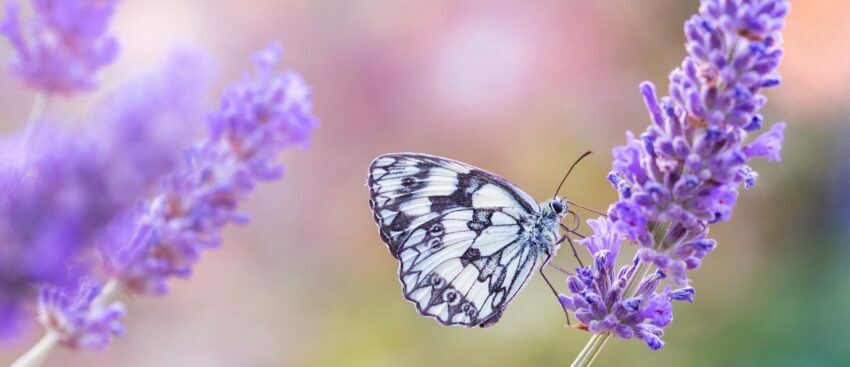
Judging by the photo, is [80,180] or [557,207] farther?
[557,207]

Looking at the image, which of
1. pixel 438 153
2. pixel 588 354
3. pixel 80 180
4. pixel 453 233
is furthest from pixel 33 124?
pixel 438 153

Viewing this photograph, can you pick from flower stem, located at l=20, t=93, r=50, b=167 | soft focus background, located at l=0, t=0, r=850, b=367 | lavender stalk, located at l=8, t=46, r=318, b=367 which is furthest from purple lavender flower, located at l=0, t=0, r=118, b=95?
soft focus background, located at l=0, t=0, r=850, b=367

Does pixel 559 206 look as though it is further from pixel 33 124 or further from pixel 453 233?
pixel 33 124

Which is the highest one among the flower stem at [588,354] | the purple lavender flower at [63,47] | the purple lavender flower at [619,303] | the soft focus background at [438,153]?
the soft focus background at [438,153]

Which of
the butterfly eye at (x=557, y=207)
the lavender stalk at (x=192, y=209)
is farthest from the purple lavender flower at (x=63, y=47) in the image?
the butterfly eye at (x=557, y=207)

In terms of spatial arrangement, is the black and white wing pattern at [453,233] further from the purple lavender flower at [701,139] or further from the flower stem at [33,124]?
the flower stem at [33,124]

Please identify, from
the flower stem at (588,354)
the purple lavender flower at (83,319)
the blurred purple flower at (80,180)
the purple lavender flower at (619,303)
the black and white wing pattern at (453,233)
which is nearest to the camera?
the blurred purple flower at (80,180)

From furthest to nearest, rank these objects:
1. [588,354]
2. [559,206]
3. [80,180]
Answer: [559,206] < [588,354] < [80,180]

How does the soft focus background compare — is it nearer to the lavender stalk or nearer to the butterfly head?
the butterfly head
